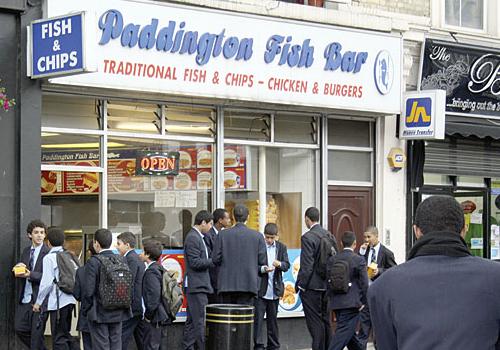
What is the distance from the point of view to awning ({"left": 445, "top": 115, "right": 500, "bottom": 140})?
685 inches

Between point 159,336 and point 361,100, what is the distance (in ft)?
17.9

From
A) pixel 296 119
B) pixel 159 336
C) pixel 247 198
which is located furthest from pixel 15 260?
pixel 296 119

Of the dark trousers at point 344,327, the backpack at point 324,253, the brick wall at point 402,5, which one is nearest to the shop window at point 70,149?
the backpack at point 324,253

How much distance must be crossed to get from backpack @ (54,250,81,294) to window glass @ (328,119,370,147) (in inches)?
225

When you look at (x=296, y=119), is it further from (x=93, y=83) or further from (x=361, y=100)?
(x=93, y=83)

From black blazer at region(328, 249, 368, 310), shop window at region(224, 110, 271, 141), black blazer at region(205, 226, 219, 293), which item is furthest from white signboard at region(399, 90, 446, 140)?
black blazer at region(205, 226, 219, 293)

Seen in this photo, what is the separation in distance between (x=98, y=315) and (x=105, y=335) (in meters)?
0.24

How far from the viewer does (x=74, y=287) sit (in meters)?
11.5

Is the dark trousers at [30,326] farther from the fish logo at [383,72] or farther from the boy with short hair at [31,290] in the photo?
the fish logo at [383,72]

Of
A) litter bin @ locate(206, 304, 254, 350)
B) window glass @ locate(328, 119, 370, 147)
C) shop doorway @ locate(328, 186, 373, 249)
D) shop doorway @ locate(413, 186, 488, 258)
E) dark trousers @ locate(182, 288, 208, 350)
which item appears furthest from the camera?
shop doorway @ locate(413, 186, 488, 258)

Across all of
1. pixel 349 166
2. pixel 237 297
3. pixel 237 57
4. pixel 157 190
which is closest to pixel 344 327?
pixel 237 297

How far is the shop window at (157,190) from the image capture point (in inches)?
544

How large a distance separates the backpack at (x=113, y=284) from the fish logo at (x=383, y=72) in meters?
6.36

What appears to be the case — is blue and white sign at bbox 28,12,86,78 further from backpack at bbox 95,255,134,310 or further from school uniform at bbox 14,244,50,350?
backpack at bbox 95,255,134,310
